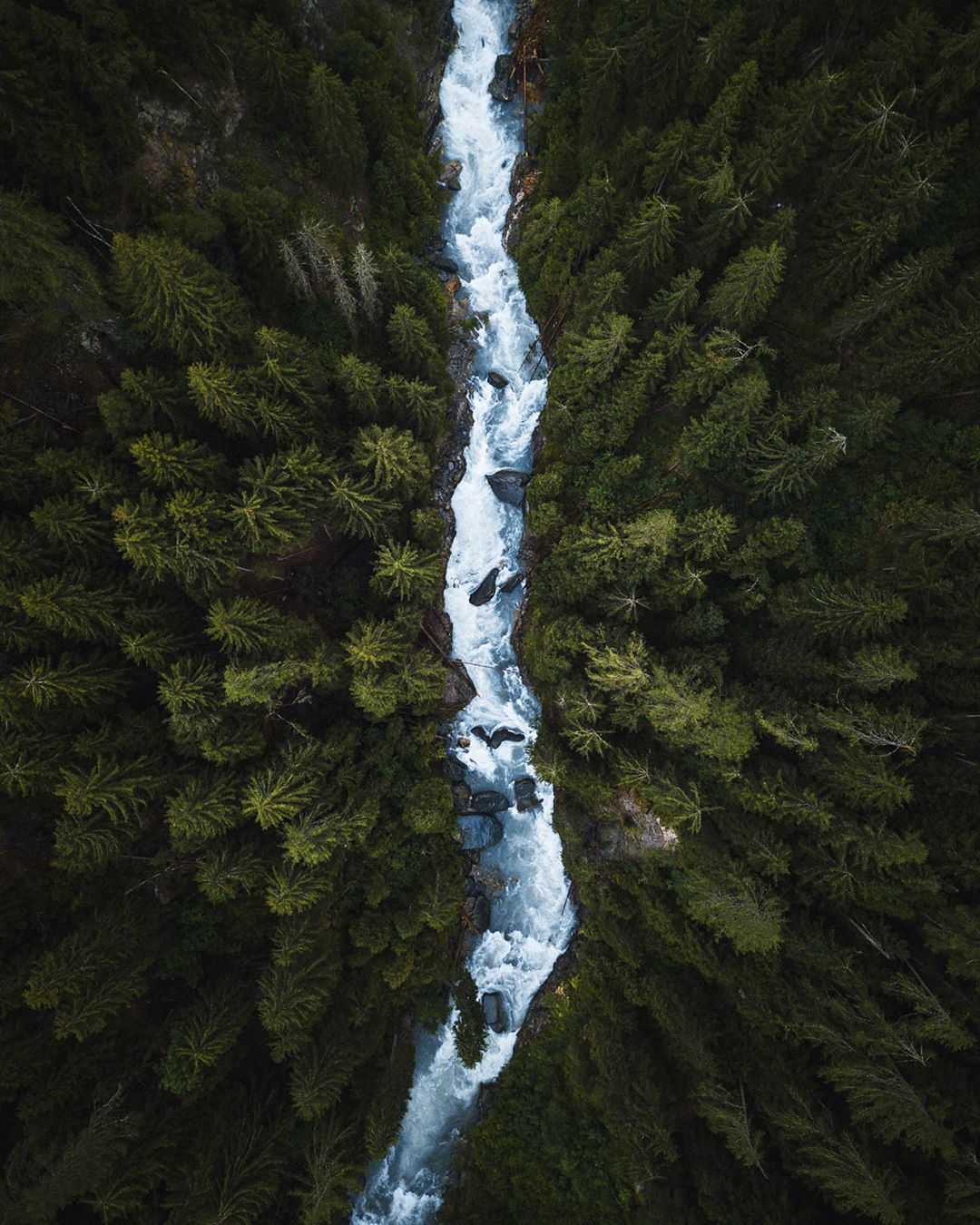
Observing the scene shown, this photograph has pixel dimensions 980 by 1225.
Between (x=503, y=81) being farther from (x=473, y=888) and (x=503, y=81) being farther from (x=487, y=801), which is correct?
(x=473, y=888)

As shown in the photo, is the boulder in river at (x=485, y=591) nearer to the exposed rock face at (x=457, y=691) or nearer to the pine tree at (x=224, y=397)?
the exposed rock face at (x=457, y=691)

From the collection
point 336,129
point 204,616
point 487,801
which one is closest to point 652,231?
point 336,129

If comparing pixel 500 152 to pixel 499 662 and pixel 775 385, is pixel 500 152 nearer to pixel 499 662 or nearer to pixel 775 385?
pixel 775 385

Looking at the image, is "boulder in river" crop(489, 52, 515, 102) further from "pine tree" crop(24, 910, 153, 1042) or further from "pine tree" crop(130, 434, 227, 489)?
"pine tree" crop(24, 910, 153, 1042)

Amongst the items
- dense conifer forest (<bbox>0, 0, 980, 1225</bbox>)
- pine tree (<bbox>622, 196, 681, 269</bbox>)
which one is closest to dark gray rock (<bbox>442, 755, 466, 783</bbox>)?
dense conifer forest (<bbox>0, 0, 980, 1225</bbox>)

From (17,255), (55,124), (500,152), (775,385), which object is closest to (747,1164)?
(775,385)
